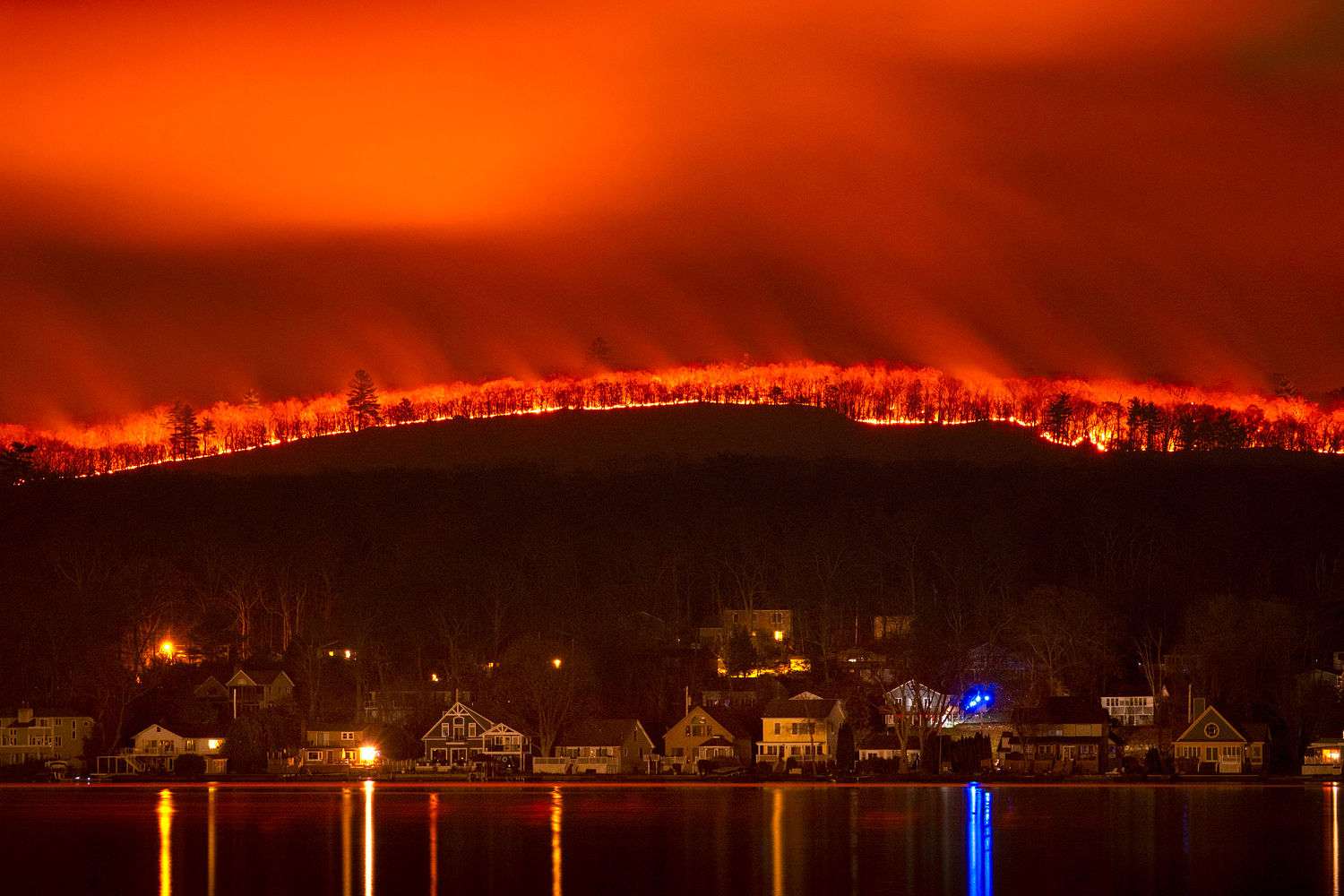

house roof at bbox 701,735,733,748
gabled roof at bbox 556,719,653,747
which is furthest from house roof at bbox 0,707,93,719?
house roof at bbox 701,735,733,748

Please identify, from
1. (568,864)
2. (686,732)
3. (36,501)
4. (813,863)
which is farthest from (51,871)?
(36,501)

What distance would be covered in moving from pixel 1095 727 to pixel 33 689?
6775 centimetres

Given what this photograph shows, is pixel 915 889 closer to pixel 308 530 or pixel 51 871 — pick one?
pixel 51 871

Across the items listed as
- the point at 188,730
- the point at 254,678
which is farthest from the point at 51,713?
the point at 254,678

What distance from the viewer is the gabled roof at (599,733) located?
101m

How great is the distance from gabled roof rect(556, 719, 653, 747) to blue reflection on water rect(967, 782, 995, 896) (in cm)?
2584

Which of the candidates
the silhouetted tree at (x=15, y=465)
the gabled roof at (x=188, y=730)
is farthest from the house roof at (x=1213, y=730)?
the silhouetted tree at (x=15, y=465)

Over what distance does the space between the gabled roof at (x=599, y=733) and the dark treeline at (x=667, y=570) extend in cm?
752

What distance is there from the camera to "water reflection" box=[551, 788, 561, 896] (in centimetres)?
5256

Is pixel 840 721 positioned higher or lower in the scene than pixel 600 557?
lower

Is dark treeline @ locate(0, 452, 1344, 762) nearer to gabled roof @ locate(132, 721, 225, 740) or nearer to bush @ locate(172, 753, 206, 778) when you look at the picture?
gabled roof @ locate(132, 721, 225, 740)

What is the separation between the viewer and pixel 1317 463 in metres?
178

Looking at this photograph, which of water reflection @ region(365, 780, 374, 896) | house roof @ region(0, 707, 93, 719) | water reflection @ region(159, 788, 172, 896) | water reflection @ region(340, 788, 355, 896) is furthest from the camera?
house roof @ region(0, 707, 93, 719)

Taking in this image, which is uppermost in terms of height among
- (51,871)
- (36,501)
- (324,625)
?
(36,501)
